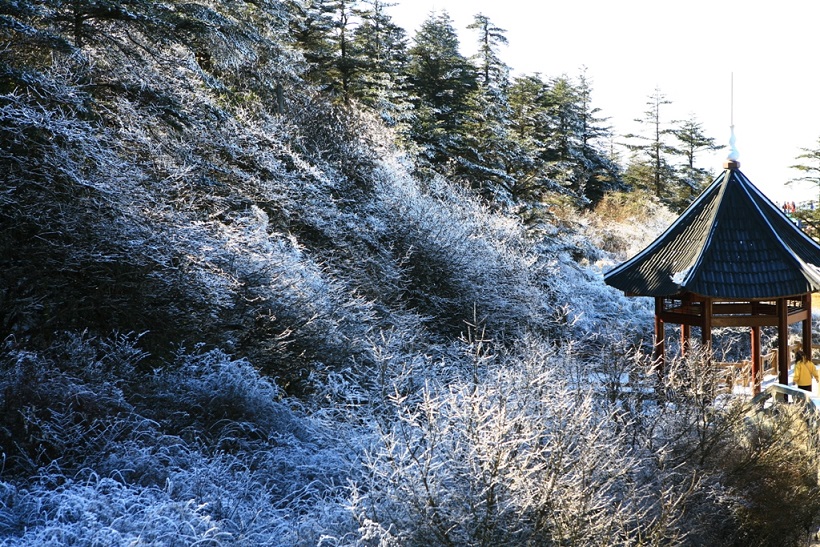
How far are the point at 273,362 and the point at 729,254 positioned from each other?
6190 mm

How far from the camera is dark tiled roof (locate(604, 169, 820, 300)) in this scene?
8.88 m

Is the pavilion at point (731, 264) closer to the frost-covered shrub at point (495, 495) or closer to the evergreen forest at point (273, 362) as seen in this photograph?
the evergreen forest at point (273, 362)

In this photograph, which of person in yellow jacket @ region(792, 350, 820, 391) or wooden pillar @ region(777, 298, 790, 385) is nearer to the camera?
wooden pillar @ region(777, 298, 790, 385)

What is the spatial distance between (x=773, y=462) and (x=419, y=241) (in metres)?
8.14

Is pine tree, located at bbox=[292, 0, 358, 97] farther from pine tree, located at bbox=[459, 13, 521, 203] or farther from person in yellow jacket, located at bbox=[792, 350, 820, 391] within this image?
person in yellow jacket, located at bbox=[792, 350, 820, 391]

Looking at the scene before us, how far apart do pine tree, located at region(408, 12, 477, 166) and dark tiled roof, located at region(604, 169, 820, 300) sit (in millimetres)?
10726

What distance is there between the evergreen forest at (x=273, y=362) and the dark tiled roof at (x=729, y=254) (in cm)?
144

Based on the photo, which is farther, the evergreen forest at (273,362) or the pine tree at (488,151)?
the pine tree at (488,151)

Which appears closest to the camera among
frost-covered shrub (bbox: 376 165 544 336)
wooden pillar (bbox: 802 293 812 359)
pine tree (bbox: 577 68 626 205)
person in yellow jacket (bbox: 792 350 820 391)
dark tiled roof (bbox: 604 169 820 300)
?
dark tiled roof (bbox: 604 169 820 300)

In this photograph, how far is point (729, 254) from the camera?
363 inches

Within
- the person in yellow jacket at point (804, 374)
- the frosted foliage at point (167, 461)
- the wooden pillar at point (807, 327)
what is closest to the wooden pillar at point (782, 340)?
the person in yellow jacket at point (804, 374)

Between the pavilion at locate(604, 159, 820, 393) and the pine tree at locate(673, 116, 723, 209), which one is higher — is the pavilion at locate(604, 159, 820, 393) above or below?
below

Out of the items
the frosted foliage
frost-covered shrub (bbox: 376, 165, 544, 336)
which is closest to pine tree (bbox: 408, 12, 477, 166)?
frost-covered shrub (bbox: 376, 165, 544, 336)

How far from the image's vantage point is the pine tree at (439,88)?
21.5 m
